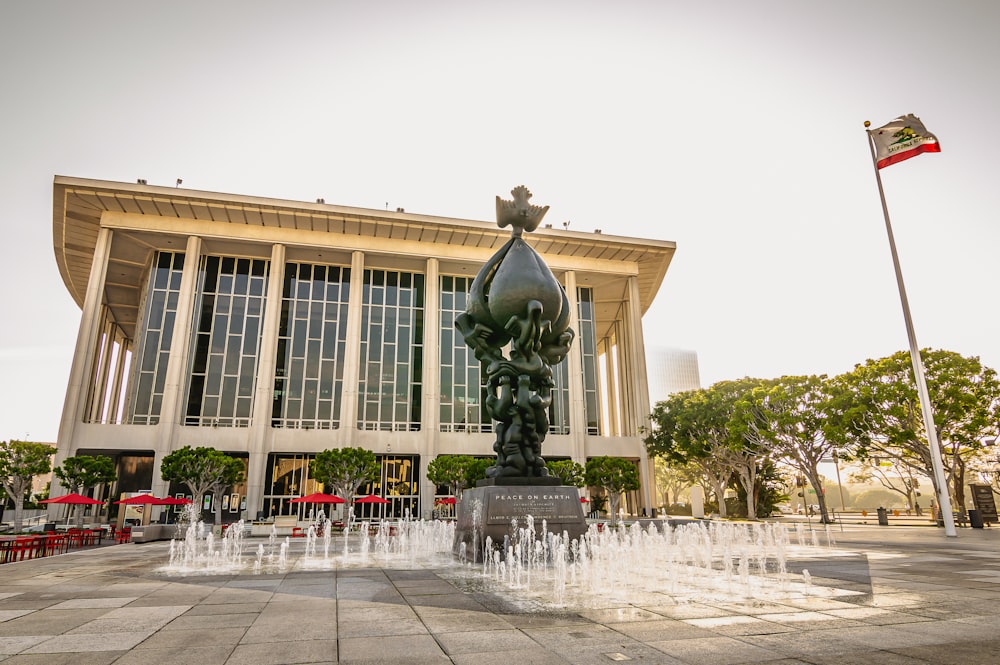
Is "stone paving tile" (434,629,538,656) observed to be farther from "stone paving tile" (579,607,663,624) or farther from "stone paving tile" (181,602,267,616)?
"stone paving tile" (181,602,267,616)

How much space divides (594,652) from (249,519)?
131ft

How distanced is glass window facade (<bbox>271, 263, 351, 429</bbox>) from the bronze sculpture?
106 ft

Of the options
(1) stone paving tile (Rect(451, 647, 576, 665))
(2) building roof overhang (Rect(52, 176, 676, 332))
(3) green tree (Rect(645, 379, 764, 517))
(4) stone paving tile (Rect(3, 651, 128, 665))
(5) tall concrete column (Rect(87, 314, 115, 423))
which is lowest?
(4) stone paving tile (Rect(3, 651, 128, 665))

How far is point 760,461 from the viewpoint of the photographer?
4334 cm

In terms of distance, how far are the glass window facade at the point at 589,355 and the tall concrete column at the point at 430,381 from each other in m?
13.2

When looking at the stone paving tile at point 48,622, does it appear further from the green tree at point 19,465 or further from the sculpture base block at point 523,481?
the green tree at point 19,465

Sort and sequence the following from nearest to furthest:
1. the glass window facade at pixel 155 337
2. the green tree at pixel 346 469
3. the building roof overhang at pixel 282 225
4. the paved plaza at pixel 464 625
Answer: the paved plaza at pixel 464 625 < the green tree at pixel 346 469 < the building roof overhang at pixel 282 225 < the glass window facade at pixel 155 337

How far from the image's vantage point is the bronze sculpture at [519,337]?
13.7m

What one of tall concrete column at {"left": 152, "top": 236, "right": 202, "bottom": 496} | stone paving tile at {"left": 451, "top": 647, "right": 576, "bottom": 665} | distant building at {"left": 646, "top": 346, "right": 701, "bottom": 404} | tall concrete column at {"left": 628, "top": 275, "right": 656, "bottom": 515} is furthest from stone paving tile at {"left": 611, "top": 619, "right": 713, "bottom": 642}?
distant building at {"left": 646, "top": 346, "right": 701, "bottom": 404}

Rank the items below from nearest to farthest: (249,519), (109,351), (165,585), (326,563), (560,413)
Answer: (165,585)
(326,563)
(249,519)
(560,413)
(109,351)

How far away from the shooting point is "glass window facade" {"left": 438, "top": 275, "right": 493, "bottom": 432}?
4631 cm

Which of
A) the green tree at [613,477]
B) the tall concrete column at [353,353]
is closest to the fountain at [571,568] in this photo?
the green tree at [613,477]

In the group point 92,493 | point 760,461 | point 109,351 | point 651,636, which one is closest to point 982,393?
point 760,461

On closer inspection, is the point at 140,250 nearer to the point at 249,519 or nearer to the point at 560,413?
the point at 249,519
